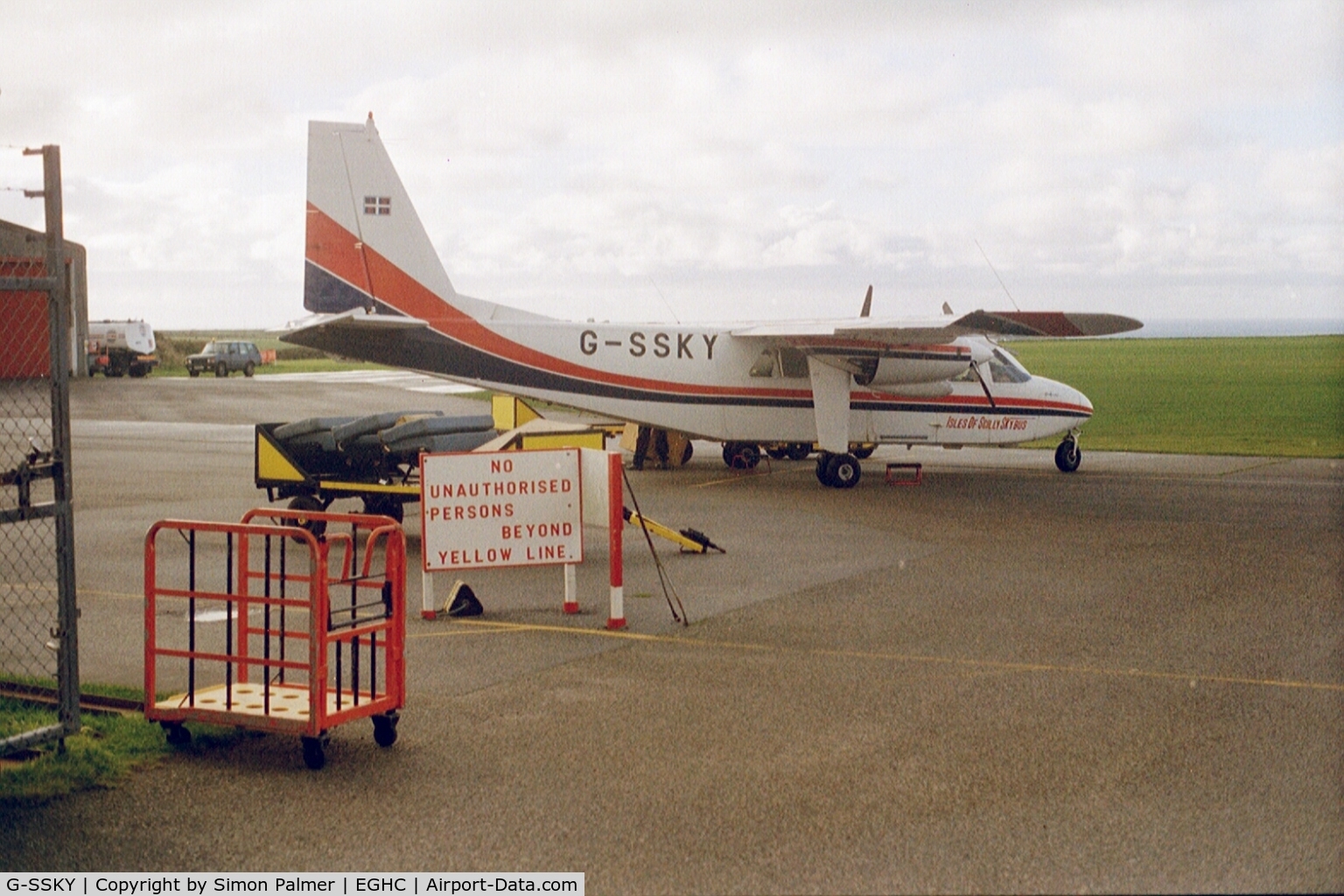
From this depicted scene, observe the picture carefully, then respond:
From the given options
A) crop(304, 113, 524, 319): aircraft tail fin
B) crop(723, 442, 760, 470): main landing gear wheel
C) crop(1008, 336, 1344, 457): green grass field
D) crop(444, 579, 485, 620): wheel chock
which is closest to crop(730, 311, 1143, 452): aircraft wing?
crop(723, 442, 760, 470): main landing gear wheel

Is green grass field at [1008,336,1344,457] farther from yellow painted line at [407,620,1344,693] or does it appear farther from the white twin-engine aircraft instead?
yellow painted line at [407,620,1344,693]

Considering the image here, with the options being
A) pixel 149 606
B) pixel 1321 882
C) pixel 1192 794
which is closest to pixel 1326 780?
pixel 1192 794

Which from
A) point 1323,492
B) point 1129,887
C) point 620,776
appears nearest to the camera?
point 1129,887

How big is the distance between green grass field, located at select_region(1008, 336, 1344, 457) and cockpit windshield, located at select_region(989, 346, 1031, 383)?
695 centimetres

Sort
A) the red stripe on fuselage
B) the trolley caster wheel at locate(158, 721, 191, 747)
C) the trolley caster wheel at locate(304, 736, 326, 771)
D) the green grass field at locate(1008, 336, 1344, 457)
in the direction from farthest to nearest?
the green grass field at locate(1008, 336, 1344, 457) → the red stripe on fuselage → the trolley caster wheel at locate(158, 721, 191, 747) → the trolley caster wheel at locate(304, 736, 326, 771)

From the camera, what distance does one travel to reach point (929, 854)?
5.61m

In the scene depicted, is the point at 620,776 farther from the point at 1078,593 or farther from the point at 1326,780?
the point at 1078,593

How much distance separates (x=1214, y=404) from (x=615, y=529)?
3999cm

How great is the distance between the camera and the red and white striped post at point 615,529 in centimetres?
1048

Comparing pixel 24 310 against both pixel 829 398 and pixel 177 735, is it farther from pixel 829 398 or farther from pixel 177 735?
pixel 177 735

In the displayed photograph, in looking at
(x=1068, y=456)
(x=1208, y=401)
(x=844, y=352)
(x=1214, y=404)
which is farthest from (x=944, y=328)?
(x=1208, y=401)

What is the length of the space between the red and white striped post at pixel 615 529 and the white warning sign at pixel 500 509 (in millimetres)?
431

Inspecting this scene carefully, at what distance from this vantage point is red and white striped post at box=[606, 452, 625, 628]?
10.5m

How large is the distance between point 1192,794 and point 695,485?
15.3m
